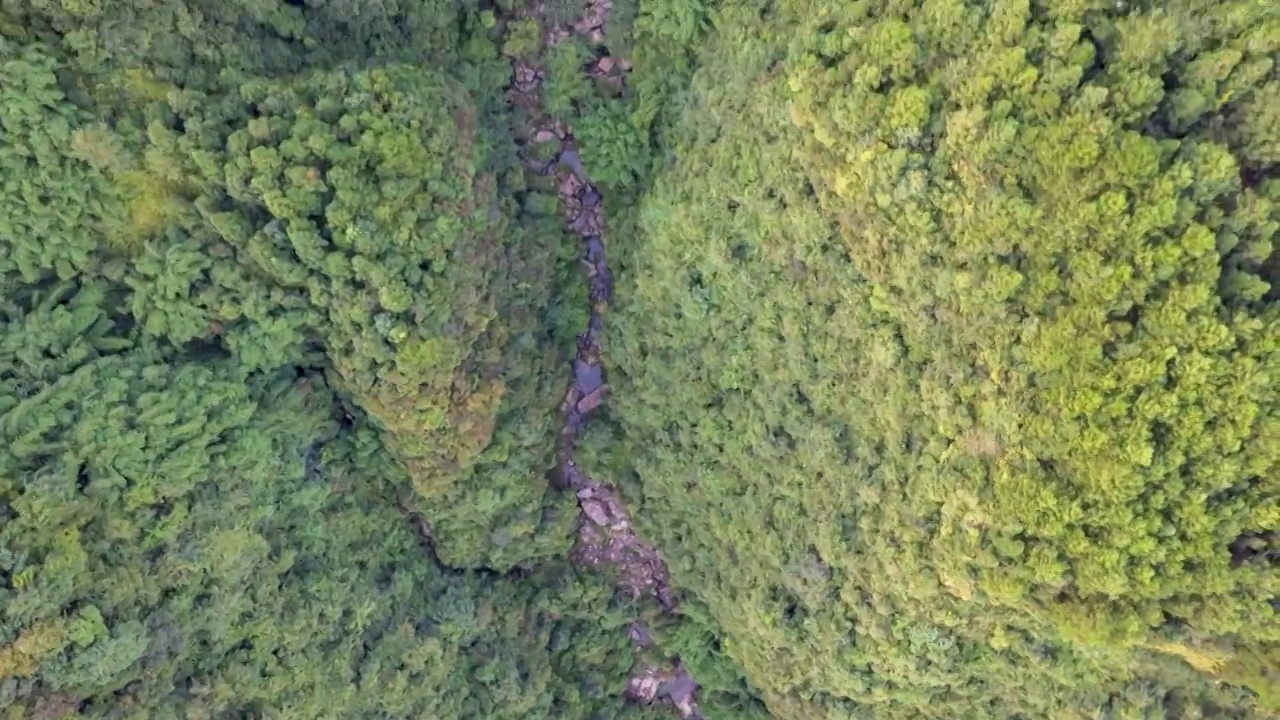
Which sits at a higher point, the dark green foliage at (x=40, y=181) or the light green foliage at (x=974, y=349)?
the light green foliage at (x=974, y=349)

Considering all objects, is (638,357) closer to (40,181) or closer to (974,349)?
(974,349)

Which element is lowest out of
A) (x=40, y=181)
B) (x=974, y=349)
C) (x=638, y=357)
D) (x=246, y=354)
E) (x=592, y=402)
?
(x=246, y=354)

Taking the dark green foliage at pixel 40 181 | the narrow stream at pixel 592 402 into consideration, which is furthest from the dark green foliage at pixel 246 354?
the narrow stream at pixel 592 402

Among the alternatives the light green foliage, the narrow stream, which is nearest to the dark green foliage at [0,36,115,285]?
the narrow stream

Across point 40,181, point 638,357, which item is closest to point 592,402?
point 638,357

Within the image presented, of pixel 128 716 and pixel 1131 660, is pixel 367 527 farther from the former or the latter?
pixel 1131 660

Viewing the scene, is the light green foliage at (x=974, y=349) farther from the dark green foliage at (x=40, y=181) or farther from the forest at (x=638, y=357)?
the dark green foliage at (x=40, y=181)
